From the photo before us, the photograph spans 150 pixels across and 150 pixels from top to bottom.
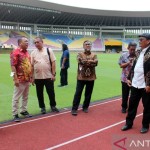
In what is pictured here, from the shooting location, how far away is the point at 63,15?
205ft

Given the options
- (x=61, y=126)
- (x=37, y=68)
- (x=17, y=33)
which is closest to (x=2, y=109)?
(x=37, y=68)

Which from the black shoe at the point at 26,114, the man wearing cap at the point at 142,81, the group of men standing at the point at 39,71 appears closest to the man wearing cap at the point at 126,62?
the group of men standing at the point at 39,71

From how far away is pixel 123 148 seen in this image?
4305 millimetres

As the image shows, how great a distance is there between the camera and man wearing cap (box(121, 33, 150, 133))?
15.7 feet

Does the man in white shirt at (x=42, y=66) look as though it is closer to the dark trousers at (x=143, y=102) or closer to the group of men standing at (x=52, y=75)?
the group of men standing at (x=52, y=75)

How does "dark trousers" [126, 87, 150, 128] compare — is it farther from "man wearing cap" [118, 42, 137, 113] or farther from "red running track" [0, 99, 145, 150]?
"man wearing cap" [118, 42, 137, 113]

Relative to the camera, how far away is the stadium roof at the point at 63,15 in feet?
170

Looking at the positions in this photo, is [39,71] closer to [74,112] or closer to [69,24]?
[74,112]

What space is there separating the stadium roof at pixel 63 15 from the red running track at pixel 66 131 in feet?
151

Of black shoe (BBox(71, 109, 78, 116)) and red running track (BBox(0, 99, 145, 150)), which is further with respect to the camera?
black shoe (BBox(71, 109, 78, 116))

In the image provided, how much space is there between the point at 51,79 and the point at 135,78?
2.18m

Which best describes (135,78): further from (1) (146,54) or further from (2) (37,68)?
(2) (37,68)
